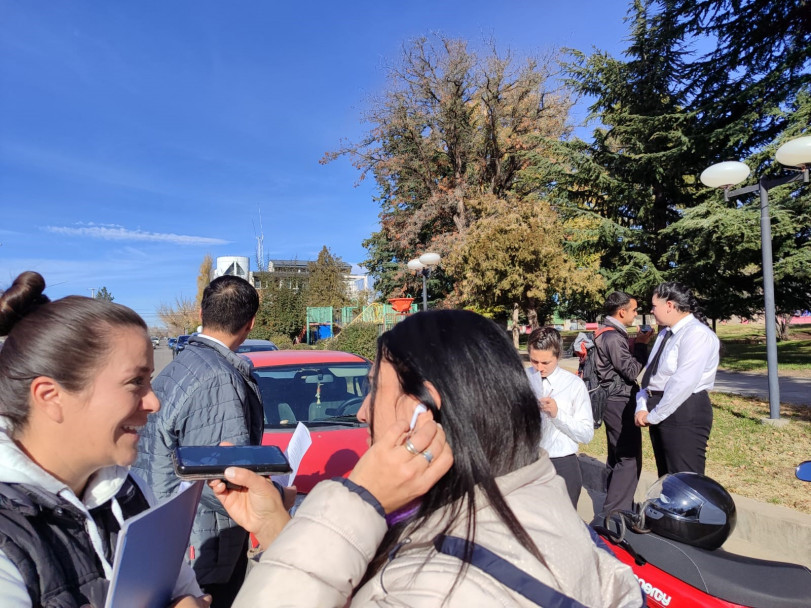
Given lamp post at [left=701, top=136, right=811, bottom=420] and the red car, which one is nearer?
the red car

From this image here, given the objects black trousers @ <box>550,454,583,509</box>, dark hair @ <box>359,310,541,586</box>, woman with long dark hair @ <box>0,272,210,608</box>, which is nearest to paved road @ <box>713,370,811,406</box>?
black trousers @ <box>550,454,583,509</box>

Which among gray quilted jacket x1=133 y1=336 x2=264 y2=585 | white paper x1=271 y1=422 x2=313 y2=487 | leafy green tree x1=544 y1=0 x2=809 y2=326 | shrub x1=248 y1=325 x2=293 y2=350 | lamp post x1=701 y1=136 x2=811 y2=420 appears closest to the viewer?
white paper x1=271 y1=422 x2=313 y2=487

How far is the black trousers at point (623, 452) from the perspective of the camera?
4.84m

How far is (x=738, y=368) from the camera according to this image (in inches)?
611

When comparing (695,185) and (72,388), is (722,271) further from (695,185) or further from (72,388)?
(72,388)

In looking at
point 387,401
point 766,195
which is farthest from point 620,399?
point 766,195

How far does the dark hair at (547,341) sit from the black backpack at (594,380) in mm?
949

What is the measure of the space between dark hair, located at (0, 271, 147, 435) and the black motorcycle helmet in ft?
7.52

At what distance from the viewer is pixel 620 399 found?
5000 millimetres

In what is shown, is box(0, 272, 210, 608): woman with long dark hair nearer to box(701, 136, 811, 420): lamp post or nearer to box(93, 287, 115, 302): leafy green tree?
box(93, 287, 115, 302): leafy green tree

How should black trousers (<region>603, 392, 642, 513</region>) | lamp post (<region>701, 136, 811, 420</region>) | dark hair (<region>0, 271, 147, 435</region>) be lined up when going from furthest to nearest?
lamp post (<region>701, 136, 811, 420</region>), black trousers (<region>603, 392, 642, 513</region>), dark hair (<region>0, 271, 147, 435</region>)

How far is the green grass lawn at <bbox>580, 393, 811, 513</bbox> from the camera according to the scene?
5168 mm

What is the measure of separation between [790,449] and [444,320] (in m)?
7.10

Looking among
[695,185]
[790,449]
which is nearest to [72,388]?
[790,449]
